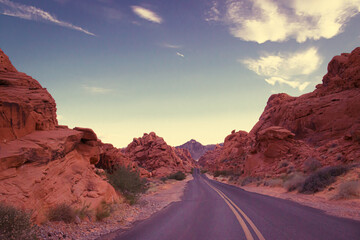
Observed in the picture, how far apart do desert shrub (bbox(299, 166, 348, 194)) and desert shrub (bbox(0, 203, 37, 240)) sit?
1495 centimetres

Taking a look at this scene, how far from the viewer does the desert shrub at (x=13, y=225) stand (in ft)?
15.2

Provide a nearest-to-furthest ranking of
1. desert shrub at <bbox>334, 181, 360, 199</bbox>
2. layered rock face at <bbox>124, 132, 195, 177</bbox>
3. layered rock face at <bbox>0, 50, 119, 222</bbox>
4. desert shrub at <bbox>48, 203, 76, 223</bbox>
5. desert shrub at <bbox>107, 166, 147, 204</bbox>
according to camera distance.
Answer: layered rock face at <bbox>0, 50, 119, 222</bbox> < desert shrub at <bbox>48, 203, 76, 223</bbox> < desert shrub at <bbox>334, 181, 360, 199</bbox> < desert shrub at <bbox>107, 166, 147, 204</bbox> < layered rock face at <bbox>124, 132, 195, 177</bbox>

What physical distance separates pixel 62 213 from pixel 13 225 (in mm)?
2390

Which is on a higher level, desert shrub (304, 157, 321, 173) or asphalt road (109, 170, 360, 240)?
desert shrub (304, 157, 321, 173)

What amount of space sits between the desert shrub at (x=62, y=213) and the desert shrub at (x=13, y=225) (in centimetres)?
176

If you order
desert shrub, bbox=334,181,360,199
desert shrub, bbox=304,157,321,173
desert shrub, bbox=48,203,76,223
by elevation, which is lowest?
desert shrub, bbox=48,203,76,223

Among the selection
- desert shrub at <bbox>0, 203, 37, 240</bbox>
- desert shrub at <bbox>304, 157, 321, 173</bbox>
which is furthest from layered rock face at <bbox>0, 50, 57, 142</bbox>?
desert shrub at <bbox>304, 157, 321, 173</bbox>

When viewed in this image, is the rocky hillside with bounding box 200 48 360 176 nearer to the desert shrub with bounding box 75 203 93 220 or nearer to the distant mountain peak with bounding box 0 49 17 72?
the desert shrub with bounding box 75 203 93 220

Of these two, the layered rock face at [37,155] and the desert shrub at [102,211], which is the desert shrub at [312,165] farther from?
the desert shrub at [102,211]

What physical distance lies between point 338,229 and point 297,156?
24.5 metres

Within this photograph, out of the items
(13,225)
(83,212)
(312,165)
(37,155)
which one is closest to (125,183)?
(83,212)

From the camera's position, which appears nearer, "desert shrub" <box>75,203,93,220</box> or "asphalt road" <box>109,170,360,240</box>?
"asphalt road" <box>109,170,360,240</box>

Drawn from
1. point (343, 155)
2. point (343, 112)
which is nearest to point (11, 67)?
point (343, 155)

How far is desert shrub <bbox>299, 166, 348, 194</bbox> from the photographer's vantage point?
45.7ft
